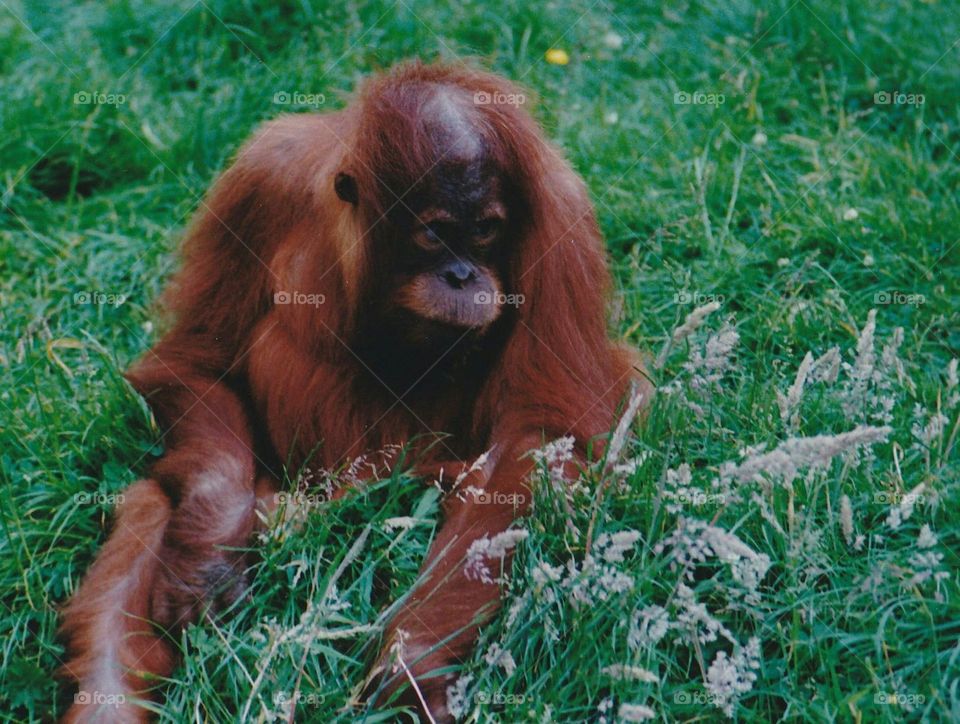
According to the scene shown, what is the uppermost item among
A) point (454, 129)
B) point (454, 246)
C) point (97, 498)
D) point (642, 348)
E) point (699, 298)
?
point (454, 129)

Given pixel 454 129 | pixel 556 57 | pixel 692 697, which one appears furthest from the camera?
pixel 556 57

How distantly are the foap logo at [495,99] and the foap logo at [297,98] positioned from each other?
6.03ft

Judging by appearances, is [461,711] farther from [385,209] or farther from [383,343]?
[385,209]

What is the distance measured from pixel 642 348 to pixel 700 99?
5.34ft

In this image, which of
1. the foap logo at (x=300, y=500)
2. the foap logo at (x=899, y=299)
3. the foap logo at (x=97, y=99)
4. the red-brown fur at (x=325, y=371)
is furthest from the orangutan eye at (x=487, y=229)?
the foap logo at (x=97, y=99)

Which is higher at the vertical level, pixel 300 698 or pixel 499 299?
pixel 499 299

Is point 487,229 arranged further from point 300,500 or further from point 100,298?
point 100,298

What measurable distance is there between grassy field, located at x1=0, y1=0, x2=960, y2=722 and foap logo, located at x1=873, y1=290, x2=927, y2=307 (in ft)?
0.04

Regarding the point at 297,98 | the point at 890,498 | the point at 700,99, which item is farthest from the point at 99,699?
the point at 700,99

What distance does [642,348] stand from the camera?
4.56 meters

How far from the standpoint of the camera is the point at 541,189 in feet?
12.3

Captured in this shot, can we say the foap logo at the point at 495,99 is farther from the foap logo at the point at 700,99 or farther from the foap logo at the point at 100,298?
the foap logo at the point at 700,99

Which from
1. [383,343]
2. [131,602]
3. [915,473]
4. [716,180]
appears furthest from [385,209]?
[716,180]

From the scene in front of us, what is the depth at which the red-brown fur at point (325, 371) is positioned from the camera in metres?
3.51
